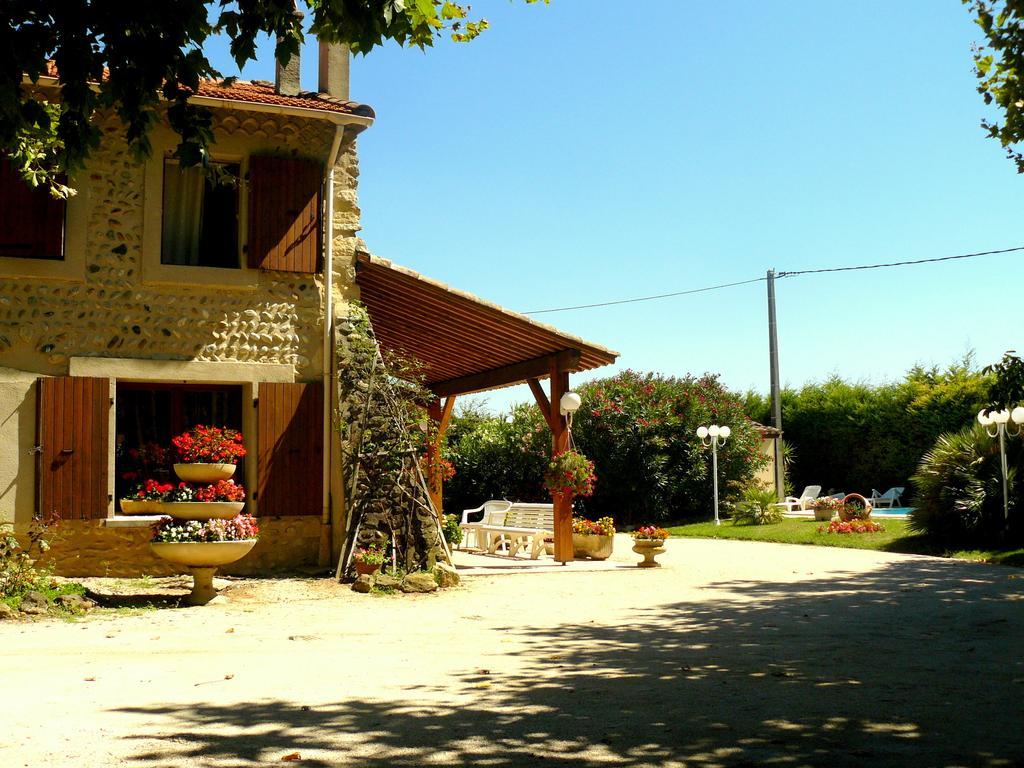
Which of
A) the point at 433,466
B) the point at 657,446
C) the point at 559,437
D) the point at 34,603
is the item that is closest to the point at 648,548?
the point at 559,437

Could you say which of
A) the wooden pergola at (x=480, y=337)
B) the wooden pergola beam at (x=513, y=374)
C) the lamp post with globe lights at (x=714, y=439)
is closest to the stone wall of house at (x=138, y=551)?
the wooden pergola at (x=480, y=337)

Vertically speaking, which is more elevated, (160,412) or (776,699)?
(160,412)

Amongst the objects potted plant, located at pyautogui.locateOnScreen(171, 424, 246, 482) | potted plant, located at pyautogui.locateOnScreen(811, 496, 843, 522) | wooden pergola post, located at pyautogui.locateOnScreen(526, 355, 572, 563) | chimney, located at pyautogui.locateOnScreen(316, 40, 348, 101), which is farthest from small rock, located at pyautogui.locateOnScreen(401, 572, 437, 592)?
potted plant, located at pyautogui.locateOnScreen(811, 496, 843, 522)

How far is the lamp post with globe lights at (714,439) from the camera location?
2079 centimetres

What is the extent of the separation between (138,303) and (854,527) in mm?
12605

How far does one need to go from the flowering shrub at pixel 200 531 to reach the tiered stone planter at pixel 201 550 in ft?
0.21

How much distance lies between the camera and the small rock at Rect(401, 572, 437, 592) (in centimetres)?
941

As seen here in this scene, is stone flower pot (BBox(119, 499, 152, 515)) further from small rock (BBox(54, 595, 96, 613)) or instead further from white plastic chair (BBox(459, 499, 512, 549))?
white plastic chair (BBox(459, 499, 512, 549))

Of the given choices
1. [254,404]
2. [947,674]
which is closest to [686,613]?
[947,674]

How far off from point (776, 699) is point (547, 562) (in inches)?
327

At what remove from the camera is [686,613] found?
27.9 ft

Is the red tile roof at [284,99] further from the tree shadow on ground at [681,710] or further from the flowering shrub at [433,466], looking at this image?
the tree shadow on ground at [681,710]

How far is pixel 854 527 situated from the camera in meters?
17.1

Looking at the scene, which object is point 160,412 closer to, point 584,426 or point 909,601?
point 909,601
